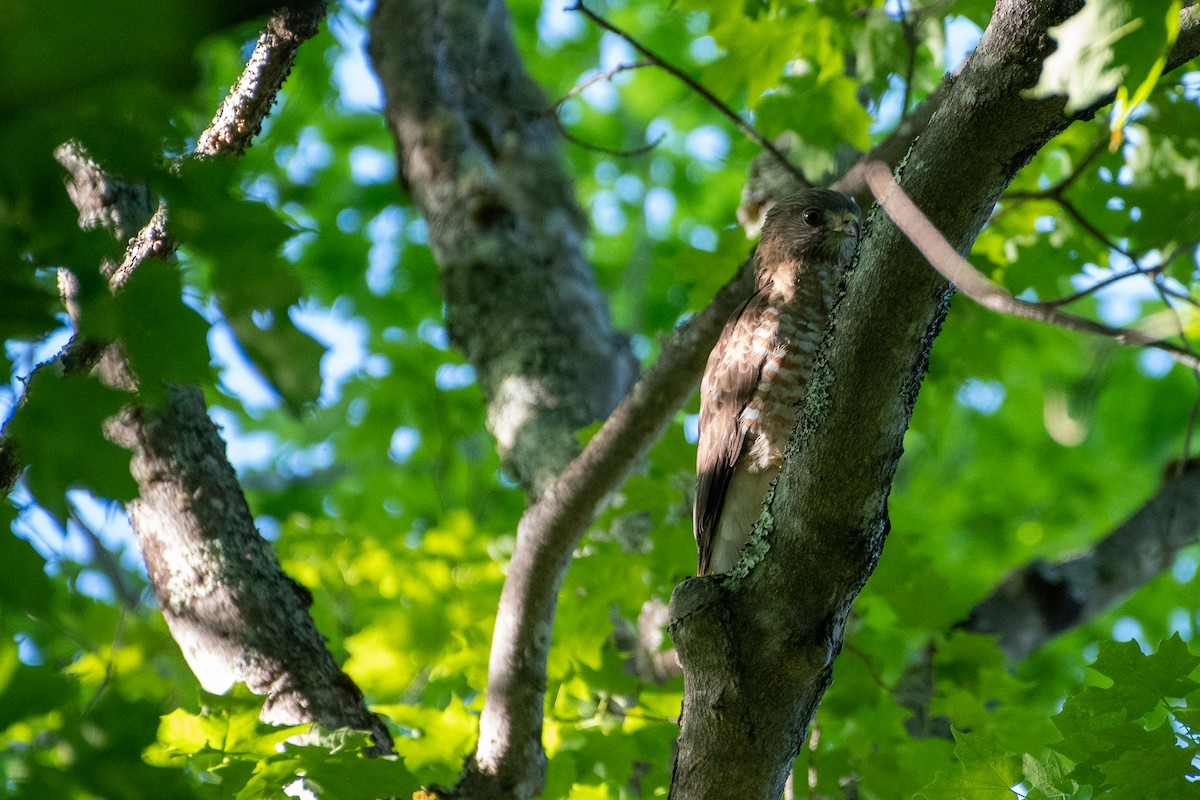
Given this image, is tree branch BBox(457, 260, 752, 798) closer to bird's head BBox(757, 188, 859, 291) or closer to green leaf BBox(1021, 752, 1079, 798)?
bird's head BBox(757, 188, 859, 291)

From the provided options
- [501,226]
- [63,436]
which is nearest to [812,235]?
[501,226]

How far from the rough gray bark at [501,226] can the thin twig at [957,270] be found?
302 centimetres

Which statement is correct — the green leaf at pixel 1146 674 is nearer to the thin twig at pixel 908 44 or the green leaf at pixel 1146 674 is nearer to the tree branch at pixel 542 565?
the tree branch at pixel 542 565

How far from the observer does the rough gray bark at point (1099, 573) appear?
17.6 ft

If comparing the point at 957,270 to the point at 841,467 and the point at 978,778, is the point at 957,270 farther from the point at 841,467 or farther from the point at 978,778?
the point at 978,778

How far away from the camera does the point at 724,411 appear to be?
4297 millimetres

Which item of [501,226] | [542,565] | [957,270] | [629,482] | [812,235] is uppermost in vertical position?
[501,226]

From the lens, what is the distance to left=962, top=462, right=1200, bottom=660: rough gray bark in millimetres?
5379

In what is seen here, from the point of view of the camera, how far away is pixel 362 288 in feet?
29.5

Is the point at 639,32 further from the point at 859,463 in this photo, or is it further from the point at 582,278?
the point at 859,463

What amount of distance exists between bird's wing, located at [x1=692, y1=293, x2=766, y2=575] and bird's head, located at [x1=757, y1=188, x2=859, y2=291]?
1.47 feet

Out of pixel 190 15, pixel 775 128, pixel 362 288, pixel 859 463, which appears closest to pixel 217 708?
pixel 859 463

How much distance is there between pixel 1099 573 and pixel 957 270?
4146 millimetres

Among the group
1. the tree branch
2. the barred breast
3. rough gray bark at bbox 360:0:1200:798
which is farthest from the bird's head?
the tree branch
